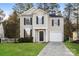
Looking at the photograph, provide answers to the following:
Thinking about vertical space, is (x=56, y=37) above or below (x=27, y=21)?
below

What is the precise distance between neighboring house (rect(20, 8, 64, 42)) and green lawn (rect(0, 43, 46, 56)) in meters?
0.13

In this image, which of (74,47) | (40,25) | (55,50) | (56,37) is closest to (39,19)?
(40,25)

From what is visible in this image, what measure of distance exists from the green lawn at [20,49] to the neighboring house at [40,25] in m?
0.13

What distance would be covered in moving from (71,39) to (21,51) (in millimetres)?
809

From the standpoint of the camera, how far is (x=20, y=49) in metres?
9.55

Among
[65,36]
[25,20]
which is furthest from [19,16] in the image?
[65,36]

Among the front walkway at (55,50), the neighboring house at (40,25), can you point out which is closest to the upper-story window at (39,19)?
the neighboring house at (40,25)

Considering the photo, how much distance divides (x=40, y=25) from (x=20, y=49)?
0.49m

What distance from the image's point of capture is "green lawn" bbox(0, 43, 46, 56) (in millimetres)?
9477

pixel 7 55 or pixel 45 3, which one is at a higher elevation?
pixel 45 3

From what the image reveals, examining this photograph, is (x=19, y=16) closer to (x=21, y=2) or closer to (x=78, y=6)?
(x=21, y=2)

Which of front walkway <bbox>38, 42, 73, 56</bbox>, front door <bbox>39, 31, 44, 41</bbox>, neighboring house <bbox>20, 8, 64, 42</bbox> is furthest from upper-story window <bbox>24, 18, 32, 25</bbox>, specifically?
front walkway <bbox>38, 42, 73, 56</bbox>

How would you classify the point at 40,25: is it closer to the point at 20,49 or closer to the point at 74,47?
the point at 20,49

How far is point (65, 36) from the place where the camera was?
965 centimetres
